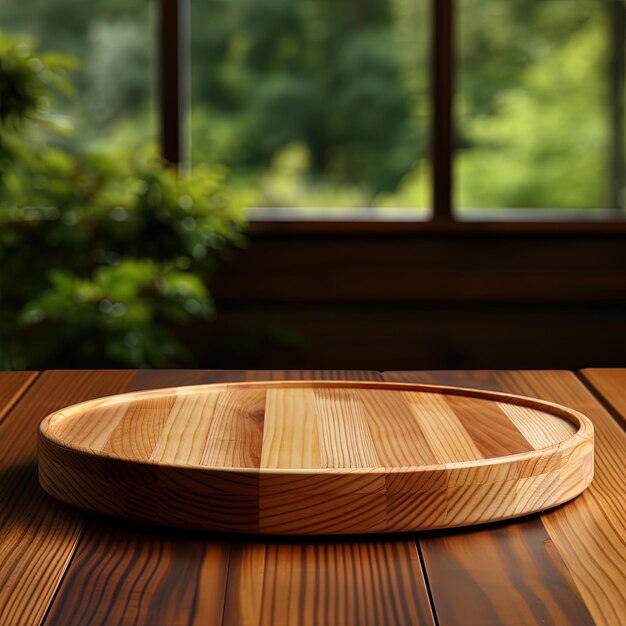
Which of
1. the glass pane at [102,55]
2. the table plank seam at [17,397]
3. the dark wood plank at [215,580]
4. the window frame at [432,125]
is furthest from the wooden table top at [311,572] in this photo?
the glass pane at [102,55]

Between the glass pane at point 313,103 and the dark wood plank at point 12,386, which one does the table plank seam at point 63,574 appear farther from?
the glass pane at point 313,103

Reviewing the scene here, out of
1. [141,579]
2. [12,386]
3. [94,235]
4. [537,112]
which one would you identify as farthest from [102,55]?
[141,579]

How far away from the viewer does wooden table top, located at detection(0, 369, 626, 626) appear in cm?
40

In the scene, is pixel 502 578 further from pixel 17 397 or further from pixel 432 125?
pixel 432 125

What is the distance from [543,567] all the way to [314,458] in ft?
0.49

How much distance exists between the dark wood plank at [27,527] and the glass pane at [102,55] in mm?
2212

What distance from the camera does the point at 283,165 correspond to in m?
2.94

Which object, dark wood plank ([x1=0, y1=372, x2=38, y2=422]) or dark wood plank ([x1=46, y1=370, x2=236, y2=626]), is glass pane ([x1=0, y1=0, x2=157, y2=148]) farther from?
dark wood plank ([x1=46, y1=370, x2=236, y2=626])

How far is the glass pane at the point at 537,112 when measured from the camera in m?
2.96

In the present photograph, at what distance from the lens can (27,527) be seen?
0.51m

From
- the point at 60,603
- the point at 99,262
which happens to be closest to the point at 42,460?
the point at 60,603

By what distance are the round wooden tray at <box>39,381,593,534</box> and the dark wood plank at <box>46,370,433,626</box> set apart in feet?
0.04

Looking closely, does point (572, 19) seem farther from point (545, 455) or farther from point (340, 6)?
point (545, 455)

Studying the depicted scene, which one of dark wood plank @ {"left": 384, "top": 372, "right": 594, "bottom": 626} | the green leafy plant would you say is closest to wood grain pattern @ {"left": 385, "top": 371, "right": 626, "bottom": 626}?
dark wood plank @ {"left": 384, "top": 372, "right": 594, "bottom": 626}
